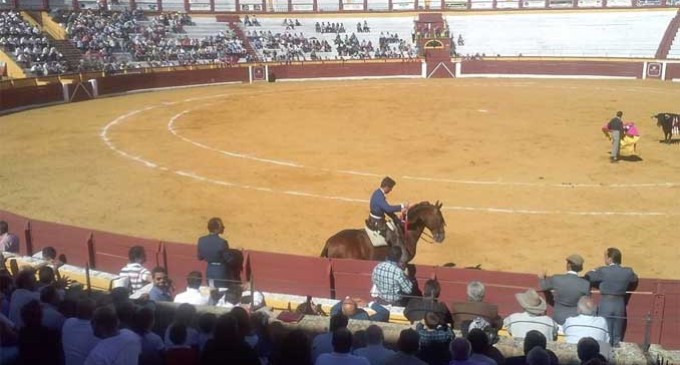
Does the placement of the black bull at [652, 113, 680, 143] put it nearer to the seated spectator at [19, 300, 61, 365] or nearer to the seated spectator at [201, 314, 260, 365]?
the seated spectator at [201, 314, 260, 365]

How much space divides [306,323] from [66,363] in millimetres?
2350

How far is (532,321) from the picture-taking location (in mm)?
6625

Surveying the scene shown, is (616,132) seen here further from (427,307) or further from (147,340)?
(147,340)

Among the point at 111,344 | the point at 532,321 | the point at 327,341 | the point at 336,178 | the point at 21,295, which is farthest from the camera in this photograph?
the point at 336,178

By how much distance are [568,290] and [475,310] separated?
137 cm

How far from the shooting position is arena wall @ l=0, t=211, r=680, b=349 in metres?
8.07

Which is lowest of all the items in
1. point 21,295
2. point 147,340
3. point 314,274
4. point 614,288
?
point 314,274

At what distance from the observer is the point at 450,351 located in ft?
16.2

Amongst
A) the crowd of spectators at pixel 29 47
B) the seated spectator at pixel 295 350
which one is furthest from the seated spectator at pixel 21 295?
the crowd of spectators at pixel 29 47

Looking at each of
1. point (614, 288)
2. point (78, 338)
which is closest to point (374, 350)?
point (78, 338)

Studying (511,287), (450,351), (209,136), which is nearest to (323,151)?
(209,136)

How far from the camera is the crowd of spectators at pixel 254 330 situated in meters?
4.60

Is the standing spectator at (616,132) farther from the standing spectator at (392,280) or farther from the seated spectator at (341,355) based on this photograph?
the seated spectator at (341,355)

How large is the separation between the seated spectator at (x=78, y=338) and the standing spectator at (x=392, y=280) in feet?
12.3
